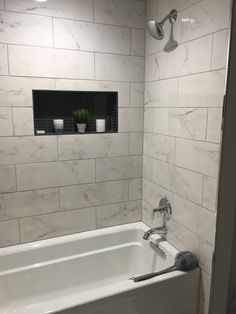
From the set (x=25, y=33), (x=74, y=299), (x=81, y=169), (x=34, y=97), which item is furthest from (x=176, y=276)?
(x=25, y=33)

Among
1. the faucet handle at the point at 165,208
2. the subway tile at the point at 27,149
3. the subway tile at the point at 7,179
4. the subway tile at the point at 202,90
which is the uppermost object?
the subway tile at the point at 202,90

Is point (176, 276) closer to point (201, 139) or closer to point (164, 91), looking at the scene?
point (201, 139)

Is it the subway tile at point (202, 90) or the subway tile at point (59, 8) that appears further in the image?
the subway tile at point (59, 8)

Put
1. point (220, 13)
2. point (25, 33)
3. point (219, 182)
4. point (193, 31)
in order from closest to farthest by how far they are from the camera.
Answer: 1. point (220, 13)
2. point (219, 182)
3. point (193, 31)
4. point (25, 33)

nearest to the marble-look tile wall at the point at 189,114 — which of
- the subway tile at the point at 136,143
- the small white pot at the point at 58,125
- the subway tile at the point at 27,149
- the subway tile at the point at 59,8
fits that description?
the subway tile at the point at 136,143

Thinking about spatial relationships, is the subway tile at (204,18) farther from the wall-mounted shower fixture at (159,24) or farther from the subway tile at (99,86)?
the subway tile at (99,86)

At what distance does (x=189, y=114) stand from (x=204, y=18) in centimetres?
57

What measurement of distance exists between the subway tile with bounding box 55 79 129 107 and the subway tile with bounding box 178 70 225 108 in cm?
54

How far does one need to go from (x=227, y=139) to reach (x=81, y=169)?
117 centimetres

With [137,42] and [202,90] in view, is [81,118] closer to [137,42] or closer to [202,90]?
[137,42]

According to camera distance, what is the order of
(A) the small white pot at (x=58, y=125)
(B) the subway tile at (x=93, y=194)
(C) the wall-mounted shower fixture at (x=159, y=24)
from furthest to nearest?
(B) the subway tile at (x=93, y=194) < (A) the small white pot at (x=58, y=125) < (C) the wall-mounted shower fixture at (x=159, y=24)

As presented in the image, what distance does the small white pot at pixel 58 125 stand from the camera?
6.68ft

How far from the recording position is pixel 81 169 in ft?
6.99

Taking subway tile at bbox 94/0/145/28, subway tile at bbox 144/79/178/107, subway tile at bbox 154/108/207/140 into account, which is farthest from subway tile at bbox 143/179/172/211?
subway tile at bbox 94/0/145/28
